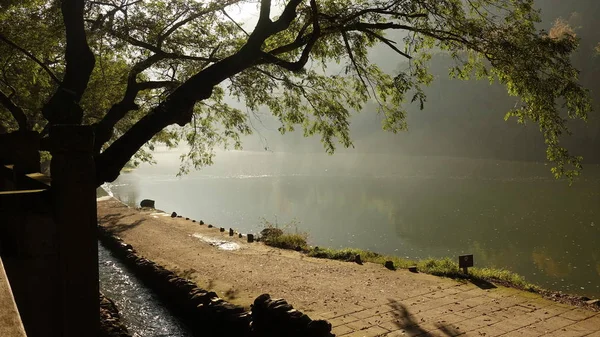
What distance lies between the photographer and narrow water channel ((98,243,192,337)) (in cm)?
902

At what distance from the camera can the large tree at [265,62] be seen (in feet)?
25.4

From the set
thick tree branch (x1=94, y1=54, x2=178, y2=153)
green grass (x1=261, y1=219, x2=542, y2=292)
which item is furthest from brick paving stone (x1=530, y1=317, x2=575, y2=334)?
thick tree branch (x1=94, y1=54, x2=178, y2=153)

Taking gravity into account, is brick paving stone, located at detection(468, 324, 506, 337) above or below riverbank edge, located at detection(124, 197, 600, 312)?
above

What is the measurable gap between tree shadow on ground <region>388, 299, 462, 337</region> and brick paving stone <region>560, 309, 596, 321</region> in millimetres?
2159

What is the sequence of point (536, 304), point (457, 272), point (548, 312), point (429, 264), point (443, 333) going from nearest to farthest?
point (443, 333), point (548, 312), point (536, 304), point (457, 272), point (429, 264)

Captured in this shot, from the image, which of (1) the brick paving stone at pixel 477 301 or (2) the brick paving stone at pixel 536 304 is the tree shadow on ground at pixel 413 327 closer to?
(1) the brick paving stone at pixel 477 301

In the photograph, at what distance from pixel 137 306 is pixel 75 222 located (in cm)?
711

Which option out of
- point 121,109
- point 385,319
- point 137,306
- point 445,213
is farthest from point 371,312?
point 445,213

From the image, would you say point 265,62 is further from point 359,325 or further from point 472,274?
point 472,274

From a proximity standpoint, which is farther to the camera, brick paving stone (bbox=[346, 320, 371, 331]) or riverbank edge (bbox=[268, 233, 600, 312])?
riverbank edge (bbox=[268, 233, 600, 312])

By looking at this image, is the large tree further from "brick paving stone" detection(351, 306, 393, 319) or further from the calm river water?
the calm river water

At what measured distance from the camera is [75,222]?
4012 mm

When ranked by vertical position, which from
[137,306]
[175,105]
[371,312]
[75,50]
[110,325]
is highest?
[75,50]

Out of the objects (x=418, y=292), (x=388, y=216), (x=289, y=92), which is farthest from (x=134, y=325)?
(x=388, y=216)
